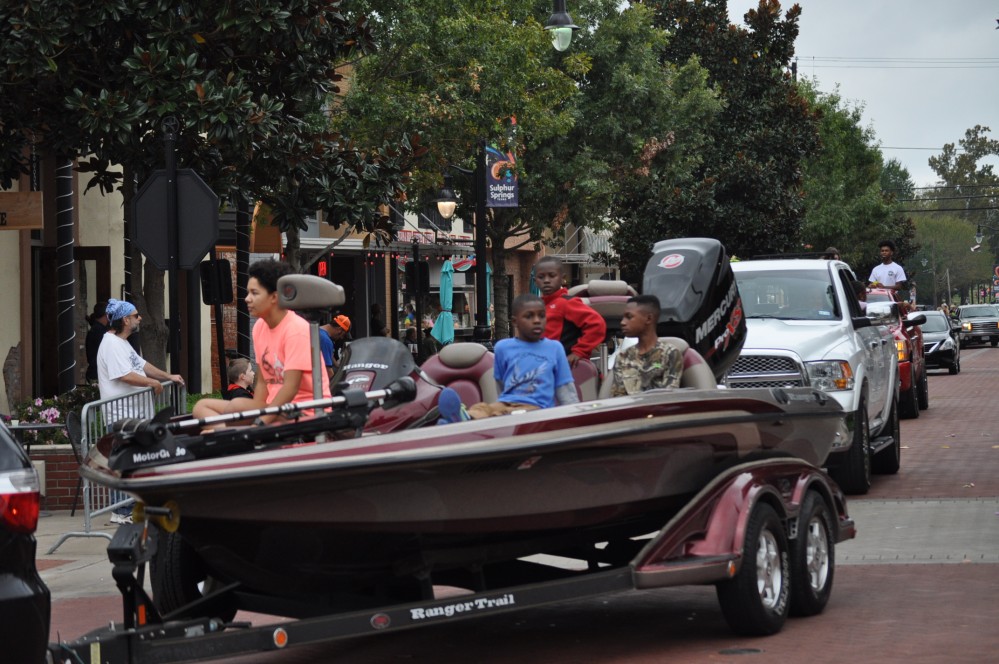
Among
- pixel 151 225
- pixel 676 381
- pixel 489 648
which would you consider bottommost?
pixel 489 648

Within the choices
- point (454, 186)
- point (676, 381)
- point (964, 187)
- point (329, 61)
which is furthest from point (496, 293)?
point (964, 187)

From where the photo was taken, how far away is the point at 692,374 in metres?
8.69

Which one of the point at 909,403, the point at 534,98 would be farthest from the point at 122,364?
the point at 534,98

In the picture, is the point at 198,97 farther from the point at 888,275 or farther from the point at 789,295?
the point at 888,275

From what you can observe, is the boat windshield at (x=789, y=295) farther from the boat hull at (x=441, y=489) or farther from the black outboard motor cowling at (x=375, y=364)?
the black outboard motor cowling at (x=375, y=364)

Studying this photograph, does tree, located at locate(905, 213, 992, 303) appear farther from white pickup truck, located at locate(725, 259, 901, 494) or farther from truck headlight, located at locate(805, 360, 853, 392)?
truck headlight, located at locate(805, 360, 853, 392)

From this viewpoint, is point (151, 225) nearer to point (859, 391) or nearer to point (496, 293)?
point (859, 391)

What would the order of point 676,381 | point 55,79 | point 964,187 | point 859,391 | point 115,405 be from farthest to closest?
1. point 964,187
2. point 55,79
3. point 859,391
4. point 115,405
5. point 676,381

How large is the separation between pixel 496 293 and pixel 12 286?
15650 mm

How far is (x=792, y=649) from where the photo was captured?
7.60 metres

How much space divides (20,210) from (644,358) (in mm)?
10922

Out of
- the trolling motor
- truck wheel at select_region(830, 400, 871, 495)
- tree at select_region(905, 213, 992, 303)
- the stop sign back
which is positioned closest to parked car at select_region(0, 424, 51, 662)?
the trolling motor

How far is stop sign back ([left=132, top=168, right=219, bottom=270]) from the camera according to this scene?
1158 cm

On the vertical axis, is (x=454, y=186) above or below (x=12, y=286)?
above
